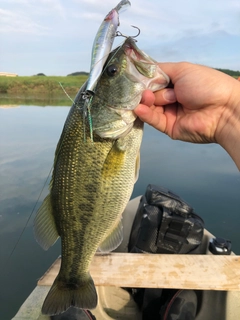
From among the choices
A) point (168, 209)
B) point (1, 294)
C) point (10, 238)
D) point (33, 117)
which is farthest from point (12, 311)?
point (33, 117)

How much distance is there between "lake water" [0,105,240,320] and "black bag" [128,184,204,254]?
3.52 feet

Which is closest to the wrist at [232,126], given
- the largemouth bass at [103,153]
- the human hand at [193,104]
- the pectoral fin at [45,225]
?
the human hand at [193,104]

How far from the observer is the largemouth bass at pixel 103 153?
156cm

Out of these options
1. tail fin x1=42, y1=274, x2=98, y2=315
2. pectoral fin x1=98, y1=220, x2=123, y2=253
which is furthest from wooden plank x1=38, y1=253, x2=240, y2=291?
pectoral fin x1=98, y1=220, x2=123, y2=253

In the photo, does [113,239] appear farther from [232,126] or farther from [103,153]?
[232,126]

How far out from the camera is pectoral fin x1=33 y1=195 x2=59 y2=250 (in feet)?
5.62

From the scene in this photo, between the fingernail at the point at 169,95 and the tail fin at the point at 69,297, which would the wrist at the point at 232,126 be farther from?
the tail fin at the point at 69,297

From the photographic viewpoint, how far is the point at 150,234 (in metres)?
2.77

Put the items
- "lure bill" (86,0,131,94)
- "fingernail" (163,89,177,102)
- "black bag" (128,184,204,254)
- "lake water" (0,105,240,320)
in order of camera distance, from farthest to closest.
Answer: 1. "lake water" (0,105,240,320)
2. "black bag" (128,184,204,254)
3. "fingernail" (163,89,177,102)
4. "lure bill" (86,0,131,94)

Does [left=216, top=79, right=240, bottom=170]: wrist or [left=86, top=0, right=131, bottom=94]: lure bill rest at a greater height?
[left=86, top=0, right=131, bottom=94]: lure bill

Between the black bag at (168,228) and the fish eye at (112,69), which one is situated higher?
the fish eye at (112,69)

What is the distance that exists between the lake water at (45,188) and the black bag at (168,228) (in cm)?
107

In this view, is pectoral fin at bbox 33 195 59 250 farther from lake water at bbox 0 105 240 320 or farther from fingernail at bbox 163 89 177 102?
lake water at bbox 0 105 240 320

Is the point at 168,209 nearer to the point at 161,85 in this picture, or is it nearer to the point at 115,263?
the point at 115,263
